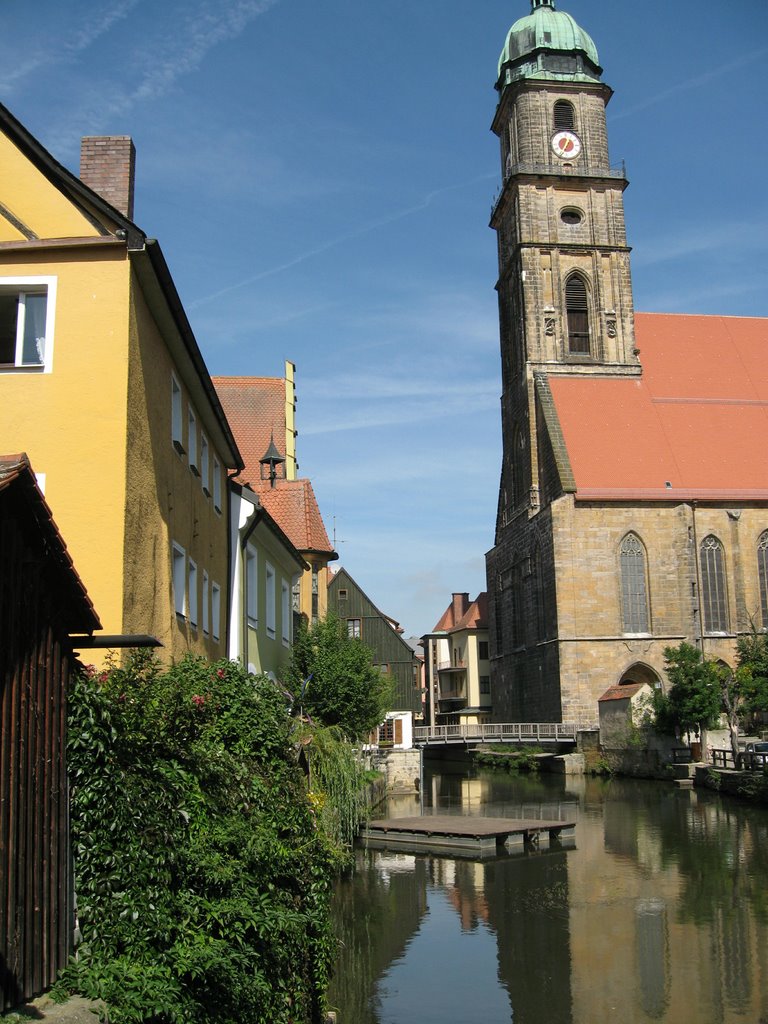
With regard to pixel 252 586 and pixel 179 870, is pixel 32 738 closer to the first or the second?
pixel 179 870

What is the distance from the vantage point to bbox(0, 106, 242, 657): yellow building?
1029 cm

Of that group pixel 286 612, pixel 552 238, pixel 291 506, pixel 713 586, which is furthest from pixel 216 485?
pixel 552 238

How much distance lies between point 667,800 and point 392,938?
18.2 meters

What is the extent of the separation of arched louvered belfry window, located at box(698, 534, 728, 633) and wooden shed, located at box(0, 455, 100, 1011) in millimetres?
46177

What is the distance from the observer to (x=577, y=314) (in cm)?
5622

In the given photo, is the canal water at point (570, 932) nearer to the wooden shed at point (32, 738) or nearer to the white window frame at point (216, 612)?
the white window frame at point (216, 612)

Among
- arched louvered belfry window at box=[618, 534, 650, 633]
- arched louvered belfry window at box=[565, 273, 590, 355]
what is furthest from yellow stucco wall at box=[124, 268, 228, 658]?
arched louvered belfry window at box=[565, 273, 590, 355]

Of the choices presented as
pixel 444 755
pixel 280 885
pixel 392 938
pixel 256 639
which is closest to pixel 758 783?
pixel 256 639

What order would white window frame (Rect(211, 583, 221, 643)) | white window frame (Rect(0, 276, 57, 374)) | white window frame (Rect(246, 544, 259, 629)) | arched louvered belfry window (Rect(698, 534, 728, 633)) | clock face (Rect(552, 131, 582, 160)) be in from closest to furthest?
white window frame (Rect(0, 276, 57, 374)) → white window frame (Rect(211, 583, 221, 643)) → white window frame (Rect(246, 544, 259, 629)) → arched louvered belfry window (Rect(698, 534, 728, 633)) → clock face (Rect(552, 131, 582, 160))

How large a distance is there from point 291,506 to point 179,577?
12.8m

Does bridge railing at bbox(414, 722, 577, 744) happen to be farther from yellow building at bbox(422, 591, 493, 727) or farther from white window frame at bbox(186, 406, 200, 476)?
white window frame at bbox(186, 406, 200, 476)

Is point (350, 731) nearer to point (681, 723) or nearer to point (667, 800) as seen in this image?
point (667, 800)

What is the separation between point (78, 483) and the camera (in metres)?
10.3

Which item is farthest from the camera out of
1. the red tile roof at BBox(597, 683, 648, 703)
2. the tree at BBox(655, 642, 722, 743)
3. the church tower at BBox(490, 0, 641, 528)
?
the church tower at BBox(490, 0, 641, 528)
